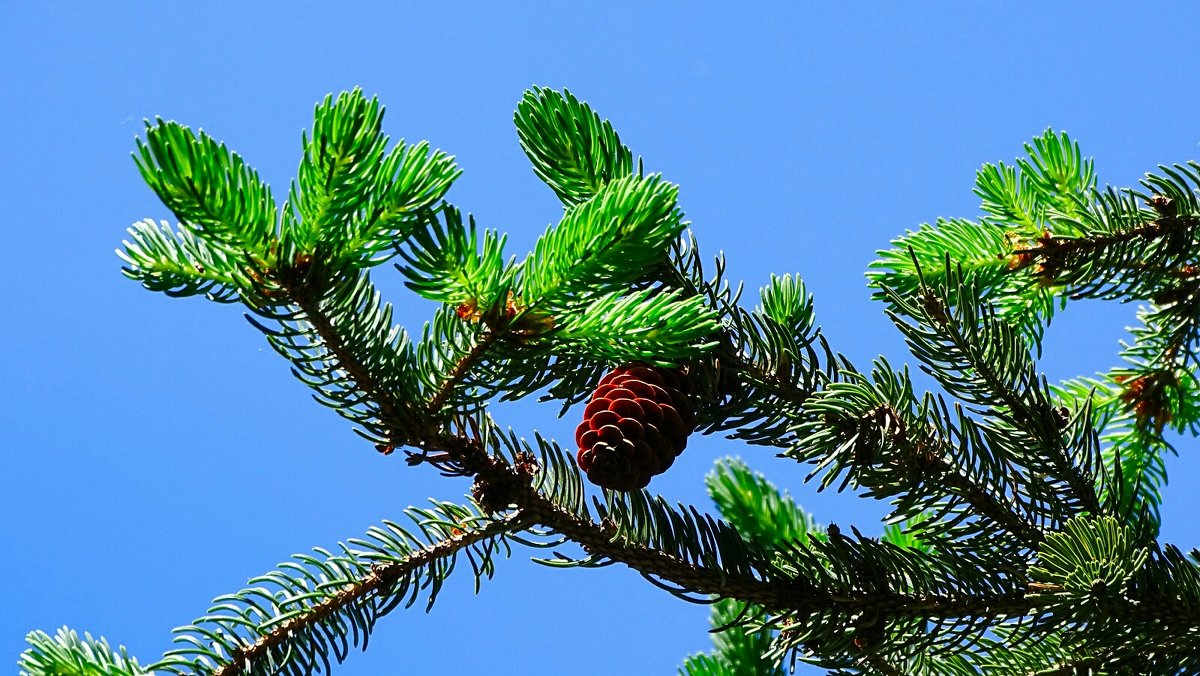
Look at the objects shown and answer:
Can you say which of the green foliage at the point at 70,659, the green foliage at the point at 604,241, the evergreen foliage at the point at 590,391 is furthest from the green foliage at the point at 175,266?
the green foliage at the point at 70,659

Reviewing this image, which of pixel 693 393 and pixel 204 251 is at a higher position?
pixel 204 251

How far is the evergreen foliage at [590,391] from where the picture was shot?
2.76 feet

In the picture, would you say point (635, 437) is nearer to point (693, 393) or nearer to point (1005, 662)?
point (693, 393)

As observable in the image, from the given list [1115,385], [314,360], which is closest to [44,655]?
[314,360]

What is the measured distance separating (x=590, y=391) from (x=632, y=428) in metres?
0.16

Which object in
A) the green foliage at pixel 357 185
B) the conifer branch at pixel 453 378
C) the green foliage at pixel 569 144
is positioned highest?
the green foliage at pixel 569 144

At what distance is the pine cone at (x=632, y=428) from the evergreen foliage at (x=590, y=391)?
0.14 ft

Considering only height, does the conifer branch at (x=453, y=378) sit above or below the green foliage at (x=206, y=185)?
below

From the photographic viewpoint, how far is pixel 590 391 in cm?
→ 114

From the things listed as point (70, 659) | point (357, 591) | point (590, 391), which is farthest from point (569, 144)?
point (70, 659)

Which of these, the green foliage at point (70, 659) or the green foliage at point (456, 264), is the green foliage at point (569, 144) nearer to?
the green foliage at point (456, 264)

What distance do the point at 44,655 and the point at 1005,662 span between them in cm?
101

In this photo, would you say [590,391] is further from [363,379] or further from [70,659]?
[70,659]

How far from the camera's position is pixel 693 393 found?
1128 mm
